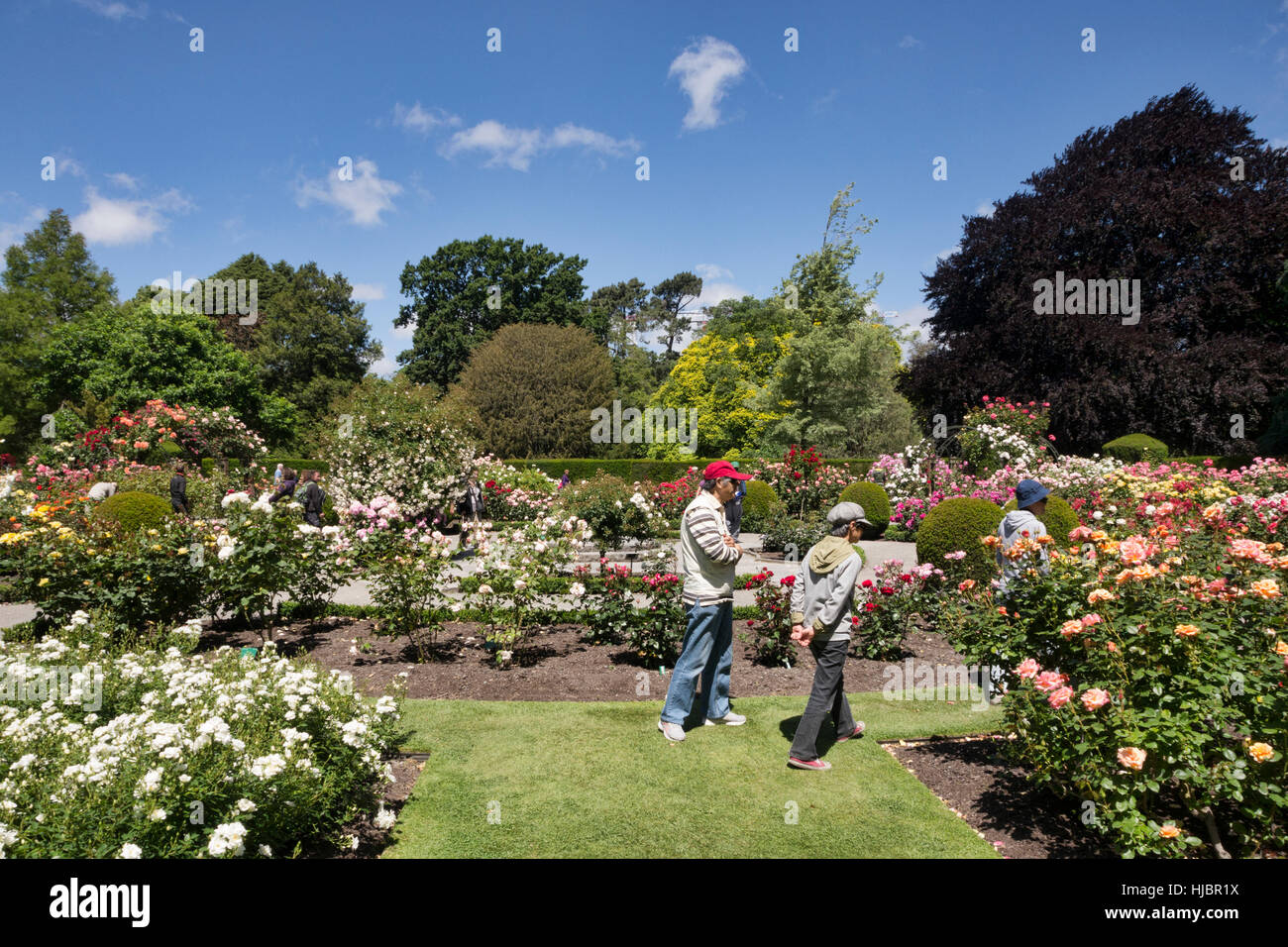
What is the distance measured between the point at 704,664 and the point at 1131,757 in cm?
248

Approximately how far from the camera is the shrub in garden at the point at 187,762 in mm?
2396

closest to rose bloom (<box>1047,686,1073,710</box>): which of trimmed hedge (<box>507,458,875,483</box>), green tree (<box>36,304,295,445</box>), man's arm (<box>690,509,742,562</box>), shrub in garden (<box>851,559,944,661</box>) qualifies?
man's arm (<box>690,509,742,562</box>)

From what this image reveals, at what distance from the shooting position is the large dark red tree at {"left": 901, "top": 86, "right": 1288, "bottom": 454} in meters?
19.9

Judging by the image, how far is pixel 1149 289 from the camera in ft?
71.1

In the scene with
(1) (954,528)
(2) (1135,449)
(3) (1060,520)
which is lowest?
(1) (954,528)

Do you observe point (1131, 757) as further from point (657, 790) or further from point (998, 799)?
point (657, 790)

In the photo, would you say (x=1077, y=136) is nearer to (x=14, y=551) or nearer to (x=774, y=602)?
(x=774, y=602)

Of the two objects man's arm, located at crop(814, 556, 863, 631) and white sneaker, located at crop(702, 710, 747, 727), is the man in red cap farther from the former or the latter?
man's arm, located at crop(814, 556, 863, 631)

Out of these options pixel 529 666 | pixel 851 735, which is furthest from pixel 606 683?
pixel 851 735

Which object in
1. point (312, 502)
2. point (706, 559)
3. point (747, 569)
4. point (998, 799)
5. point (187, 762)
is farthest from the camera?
point (747, 569)

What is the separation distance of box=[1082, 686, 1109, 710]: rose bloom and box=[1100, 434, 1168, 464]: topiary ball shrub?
1858 cm

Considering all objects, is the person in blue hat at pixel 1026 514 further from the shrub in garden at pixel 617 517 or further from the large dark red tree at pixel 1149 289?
the large dark red tree at pixel 1149 289

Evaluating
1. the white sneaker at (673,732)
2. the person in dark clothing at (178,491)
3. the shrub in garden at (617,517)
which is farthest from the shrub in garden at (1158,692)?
the person in dark clothing at (178,491)
